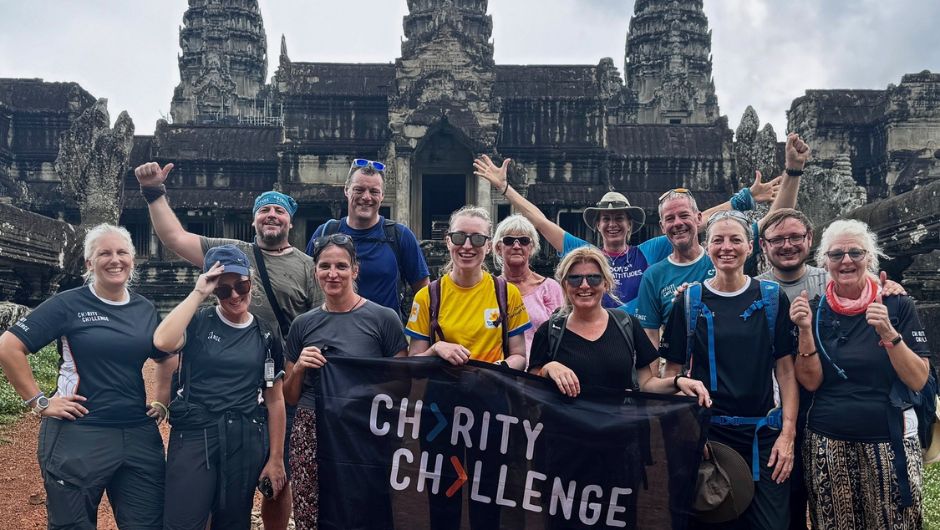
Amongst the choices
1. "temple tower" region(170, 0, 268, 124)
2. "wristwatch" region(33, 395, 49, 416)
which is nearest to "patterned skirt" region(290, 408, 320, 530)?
"wristwatch" region(33, 395, 49, 416)

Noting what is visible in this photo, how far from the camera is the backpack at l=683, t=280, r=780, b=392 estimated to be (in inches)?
157

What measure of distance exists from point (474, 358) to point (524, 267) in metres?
0.84

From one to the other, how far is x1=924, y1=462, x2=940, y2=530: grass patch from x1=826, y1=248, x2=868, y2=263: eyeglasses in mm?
2919

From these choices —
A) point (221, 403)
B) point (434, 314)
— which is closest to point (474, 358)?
point (434, 314)

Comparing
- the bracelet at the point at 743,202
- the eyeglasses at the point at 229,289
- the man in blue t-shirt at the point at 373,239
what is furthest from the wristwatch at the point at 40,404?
the bracelet at the point at 743,202

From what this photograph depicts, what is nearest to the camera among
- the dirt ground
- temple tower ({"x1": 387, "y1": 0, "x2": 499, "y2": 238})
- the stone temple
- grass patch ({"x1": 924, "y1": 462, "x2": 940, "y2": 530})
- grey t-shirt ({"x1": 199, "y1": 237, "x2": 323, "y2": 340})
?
grey t-shirt ({"x1": 199, "y1": 237, "x2": 323, "y2": 340})

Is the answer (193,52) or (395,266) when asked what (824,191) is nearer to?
(395,266)

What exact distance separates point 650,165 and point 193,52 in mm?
29051

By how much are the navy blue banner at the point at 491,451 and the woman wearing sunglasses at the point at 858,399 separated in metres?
0.68

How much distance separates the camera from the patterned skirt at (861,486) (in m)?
3.86

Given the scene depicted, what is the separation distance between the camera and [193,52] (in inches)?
1673

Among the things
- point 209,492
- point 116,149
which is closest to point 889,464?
point 209,492

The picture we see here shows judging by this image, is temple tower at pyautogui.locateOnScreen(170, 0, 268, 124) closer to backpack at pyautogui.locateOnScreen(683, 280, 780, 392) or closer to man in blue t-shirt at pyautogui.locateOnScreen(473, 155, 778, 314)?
man in blue t-shirt at pyautogui.locateOnScreen(473, 155, 778, 314)

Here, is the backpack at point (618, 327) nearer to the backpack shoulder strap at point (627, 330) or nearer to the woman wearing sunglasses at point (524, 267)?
the backpack shoulder strap at point (627, 330)
